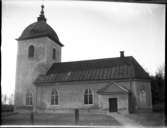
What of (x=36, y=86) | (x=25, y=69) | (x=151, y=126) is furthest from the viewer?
(x=25, y=69)

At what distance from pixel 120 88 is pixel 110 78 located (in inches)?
37.6

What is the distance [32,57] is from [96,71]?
5.61m

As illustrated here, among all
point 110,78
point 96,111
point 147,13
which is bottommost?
point 96,111

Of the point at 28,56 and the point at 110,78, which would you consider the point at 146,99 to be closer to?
the point at 110,78

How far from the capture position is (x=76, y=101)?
1394cm

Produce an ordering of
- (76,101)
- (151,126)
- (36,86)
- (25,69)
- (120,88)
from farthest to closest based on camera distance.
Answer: (25,69) < (36,86) < (76,101) < (120,88) < (151,126)

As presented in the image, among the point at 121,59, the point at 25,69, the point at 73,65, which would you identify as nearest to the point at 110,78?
the point at 121,59

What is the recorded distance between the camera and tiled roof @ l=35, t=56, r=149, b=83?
13320 mm

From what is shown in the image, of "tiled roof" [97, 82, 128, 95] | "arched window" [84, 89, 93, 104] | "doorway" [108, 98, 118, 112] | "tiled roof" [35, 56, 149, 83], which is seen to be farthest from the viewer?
"arched window" [84, 89, 93, 104]

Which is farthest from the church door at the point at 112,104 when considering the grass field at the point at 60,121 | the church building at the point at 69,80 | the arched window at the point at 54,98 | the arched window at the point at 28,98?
the arched window at the point at 28,98

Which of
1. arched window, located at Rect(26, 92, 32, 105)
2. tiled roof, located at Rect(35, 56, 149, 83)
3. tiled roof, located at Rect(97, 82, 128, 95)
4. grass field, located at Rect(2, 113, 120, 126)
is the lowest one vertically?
grass field, located at Rect(2, 113, 120, 126)

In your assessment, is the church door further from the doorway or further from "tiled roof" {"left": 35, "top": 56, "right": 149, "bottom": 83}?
"tiled roof" {"left": 35, "top": 56, "right": 149, "bottom": 83}

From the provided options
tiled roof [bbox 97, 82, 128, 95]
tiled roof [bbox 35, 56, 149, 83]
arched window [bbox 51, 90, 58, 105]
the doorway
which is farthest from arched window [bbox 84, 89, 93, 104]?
arched window [bbox 51, 90, 58, 105]

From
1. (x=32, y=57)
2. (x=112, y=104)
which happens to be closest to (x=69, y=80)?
(x=112, y=104)
